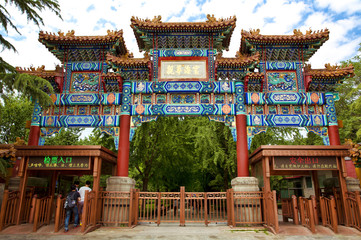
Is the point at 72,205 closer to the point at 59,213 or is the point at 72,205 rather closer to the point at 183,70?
the point at 59,213

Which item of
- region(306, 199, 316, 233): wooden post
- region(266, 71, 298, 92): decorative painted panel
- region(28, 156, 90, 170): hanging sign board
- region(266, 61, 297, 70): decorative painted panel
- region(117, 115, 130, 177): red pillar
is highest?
region(266, 61, 297, 70): decorative painted panel

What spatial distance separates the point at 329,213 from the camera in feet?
27.6

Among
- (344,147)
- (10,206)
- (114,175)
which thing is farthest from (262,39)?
(10,206)

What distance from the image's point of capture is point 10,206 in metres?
8.66

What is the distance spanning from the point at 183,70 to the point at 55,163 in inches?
262

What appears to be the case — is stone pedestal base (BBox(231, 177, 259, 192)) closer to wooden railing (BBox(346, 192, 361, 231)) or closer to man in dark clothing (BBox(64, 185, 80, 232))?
wooden railing (BBox(346, 192, 361, 231))

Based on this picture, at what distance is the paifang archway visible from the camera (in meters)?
11.5

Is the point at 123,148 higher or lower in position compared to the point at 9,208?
higher

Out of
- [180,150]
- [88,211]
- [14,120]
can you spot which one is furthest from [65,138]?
[88,211]

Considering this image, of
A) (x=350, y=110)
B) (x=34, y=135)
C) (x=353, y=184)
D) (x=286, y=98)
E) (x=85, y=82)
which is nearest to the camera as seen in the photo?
(x=353, y=184)

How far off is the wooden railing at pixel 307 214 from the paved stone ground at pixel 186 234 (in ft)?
0.62

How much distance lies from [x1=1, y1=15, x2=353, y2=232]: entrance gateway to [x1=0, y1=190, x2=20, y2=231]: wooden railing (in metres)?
3.11

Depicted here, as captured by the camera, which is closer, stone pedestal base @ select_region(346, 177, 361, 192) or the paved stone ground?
the paved stone ground

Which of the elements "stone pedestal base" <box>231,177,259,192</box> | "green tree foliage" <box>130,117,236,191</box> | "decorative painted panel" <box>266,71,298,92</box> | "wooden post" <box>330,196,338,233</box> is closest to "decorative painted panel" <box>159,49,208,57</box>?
"decorative painted panel" <box>266,71,298,92</box>
